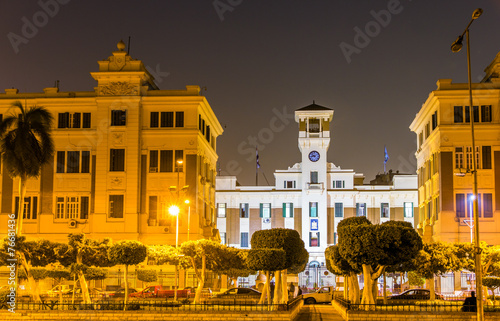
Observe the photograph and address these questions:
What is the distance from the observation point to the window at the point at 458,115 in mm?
61906

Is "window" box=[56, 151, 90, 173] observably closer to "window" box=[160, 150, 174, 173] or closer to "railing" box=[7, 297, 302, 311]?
"window" box=[160, 150, 174, 173]

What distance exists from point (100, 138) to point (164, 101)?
21.9 feet

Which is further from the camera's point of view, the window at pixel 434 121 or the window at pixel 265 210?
the window at pixel 265 210

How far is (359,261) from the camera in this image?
33.7 metres

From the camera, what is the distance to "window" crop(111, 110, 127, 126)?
62.9 meters

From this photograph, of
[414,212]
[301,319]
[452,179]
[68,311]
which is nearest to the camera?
[68,311]

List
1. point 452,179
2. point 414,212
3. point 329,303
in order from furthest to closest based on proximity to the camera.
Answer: point 414,212, point 452,179, point 329,303

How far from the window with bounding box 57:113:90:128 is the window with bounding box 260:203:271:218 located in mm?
37824

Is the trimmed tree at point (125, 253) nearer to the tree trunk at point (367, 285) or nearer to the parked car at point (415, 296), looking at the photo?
the tree trunk at point (367, 285)

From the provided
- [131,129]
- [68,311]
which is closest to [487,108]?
[131,129]

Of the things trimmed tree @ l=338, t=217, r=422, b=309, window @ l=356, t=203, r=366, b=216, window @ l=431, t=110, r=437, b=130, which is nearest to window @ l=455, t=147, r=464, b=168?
window @ l=431, t=110, r=437, b=130

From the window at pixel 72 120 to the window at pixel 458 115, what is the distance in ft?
109

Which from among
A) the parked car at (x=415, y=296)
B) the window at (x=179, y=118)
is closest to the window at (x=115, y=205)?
the window at (x=179, y=118)

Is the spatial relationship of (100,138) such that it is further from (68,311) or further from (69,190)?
(68,311)
